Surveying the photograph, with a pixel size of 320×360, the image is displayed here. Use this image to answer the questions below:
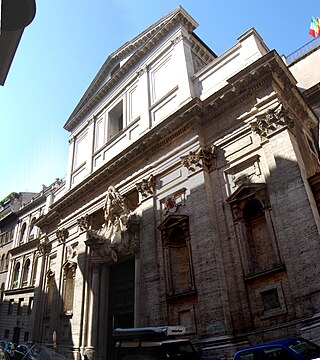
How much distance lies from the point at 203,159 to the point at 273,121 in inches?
97.9

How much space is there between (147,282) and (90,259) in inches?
156

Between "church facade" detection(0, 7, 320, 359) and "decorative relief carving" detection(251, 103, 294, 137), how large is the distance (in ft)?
0.13

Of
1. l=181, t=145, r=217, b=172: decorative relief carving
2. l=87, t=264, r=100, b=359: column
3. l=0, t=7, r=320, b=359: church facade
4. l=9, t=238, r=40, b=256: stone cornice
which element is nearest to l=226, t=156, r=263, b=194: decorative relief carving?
l=0, t=7, r=320, b=359: church facade

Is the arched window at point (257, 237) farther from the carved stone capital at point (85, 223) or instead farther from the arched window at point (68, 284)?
the arched window at point (68, 284)

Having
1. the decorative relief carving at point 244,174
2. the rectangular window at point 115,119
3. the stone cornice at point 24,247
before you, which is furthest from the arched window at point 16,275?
the decorative relief carving at point 244,174

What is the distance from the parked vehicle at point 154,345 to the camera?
7.43 meters

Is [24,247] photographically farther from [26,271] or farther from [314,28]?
[314,28]

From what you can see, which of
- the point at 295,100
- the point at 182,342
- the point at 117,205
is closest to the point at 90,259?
the point at 117,205

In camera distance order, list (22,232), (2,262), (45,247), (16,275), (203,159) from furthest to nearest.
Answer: (2,262) < (22,232) < (16,275) < (45,247) < (203,159)

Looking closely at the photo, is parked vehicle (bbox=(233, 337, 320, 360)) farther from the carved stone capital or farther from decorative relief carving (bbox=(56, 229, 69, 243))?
decorative relief carving (bbox=(56, 229, 69, 243))

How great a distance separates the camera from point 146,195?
12727 mm

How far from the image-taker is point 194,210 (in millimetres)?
10570

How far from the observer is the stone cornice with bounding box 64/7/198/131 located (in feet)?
49.4

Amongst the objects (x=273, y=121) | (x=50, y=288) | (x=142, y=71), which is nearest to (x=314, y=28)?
(x=142, y=71)
